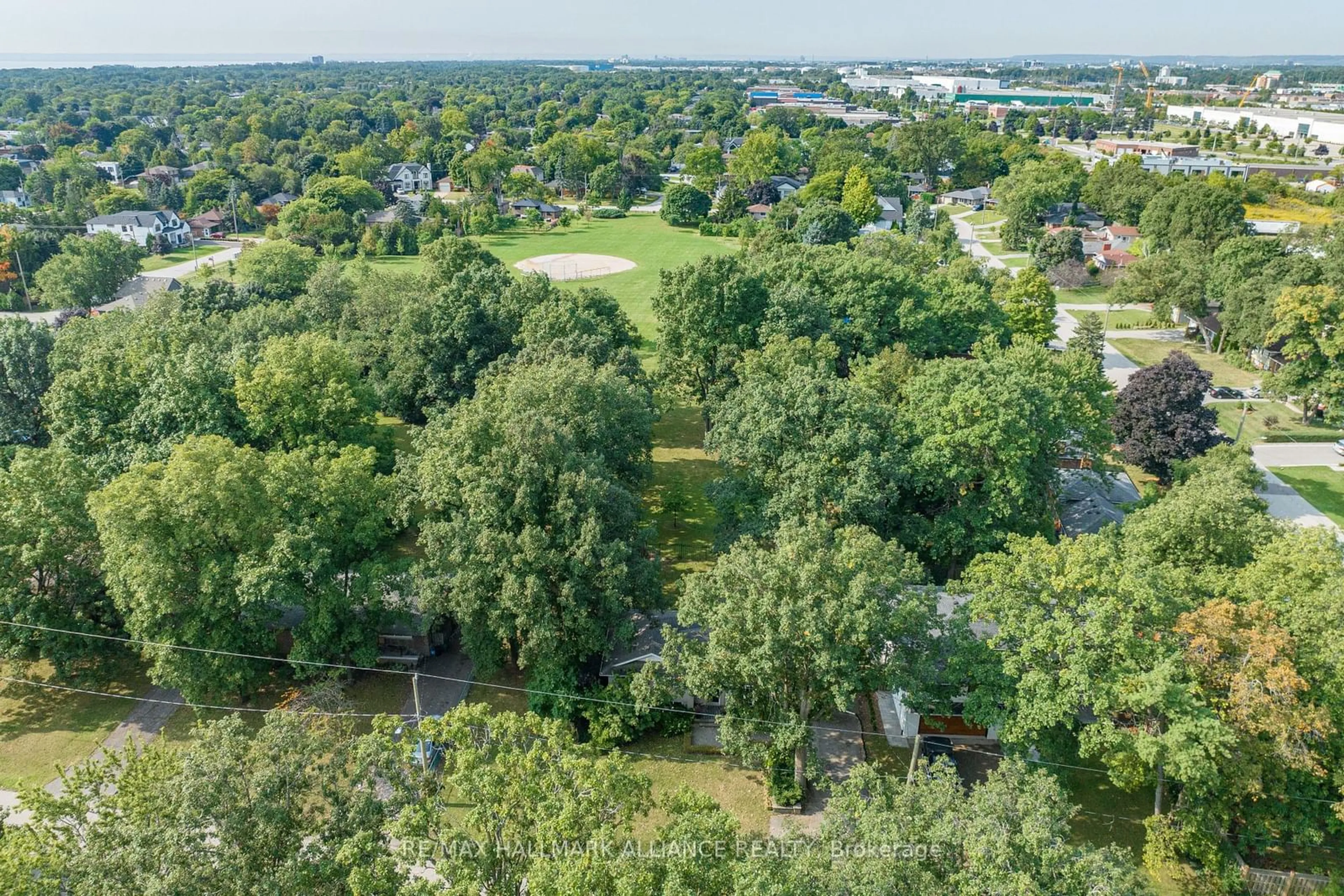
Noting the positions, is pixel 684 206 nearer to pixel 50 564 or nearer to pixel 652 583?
pixel 652 583


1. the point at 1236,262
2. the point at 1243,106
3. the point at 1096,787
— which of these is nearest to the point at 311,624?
the point at 1096,787

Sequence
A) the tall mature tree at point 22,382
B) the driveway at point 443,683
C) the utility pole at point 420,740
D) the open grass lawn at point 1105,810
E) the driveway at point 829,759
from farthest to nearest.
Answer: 1. the tall mature tree at point 22,382
2. the driveway at point 443,683
3. the driveway at point 829,759
4. the open grass lawn at point 1105,810
5. the utility pole at point 420,740

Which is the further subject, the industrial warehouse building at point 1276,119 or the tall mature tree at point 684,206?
the industrial warehouse building at point 1276,119

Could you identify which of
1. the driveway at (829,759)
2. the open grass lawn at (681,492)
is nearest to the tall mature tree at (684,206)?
the open grass lawn at (681,492)

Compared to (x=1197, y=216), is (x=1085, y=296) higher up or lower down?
lower down

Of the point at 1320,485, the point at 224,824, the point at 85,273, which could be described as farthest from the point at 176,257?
the point at 1320,485

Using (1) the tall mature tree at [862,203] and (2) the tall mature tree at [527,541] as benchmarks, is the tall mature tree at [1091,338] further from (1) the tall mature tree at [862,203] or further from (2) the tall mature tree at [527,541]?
(1) the tall mature tree at [862,203]

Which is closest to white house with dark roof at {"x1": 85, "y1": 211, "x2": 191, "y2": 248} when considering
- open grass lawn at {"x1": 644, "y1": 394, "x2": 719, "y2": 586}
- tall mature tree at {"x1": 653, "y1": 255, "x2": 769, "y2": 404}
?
open grass lawn at {"x1": 644, "y1": 394, "x2": 719, "y2": 586}
